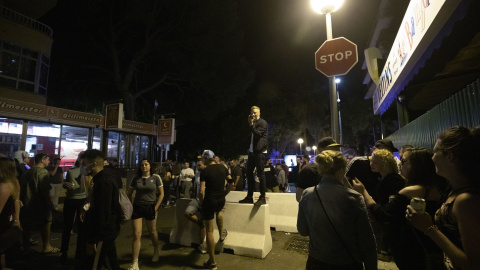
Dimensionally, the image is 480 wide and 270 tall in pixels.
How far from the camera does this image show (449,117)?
3.48 m

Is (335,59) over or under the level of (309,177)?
over

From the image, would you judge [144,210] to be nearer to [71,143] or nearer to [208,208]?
[208,208]

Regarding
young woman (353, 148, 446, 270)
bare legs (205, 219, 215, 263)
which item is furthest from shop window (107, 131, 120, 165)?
young woman (353, 148, 446, 270)

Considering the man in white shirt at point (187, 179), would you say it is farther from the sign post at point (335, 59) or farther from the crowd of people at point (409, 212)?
the crowd of people at point (409, 212)

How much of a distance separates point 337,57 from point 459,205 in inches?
162

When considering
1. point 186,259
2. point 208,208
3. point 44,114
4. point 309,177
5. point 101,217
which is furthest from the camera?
point 44,114

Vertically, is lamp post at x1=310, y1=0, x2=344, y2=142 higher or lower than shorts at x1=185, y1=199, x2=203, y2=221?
higher

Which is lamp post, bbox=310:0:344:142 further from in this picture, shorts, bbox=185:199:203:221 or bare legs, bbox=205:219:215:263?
shorts, bbox=185:199:203:221

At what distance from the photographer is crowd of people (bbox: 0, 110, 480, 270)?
1.54 m

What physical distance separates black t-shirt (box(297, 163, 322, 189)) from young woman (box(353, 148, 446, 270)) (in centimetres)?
107

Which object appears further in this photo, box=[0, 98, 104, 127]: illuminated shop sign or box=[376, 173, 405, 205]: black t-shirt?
box=[0, 98, 104, 127]: illuminated shop sign

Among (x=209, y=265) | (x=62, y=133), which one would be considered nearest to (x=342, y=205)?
(x=209, y=265)

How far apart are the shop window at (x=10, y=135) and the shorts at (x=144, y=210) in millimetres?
11248

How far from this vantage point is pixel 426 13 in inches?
117
